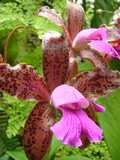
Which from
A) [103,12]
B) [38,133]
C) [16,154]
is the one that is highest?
[38,133]

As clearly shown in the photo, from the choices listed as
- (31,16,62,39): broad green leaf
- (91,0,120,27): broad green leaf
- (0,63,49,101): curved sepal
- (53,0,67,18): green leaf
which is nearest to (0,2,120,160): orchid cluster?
(0,63,49,101): curved sepal

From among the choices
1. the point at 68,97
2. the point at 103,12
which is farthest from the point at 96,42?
the point at 103,12

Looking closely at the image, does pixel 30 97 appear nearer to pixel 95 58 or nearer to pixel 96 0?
pixel 95 58

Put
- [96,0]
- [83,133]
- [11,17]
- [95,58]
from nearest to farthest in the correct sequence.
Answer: [83,133], [95,58], [11,17], [96,0]

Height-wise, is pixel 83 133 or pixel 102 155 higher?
pixel 83 133

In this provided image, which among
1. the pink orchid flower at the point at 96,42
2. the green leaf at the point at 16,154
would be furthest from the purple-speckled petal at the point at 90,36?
the green leaf at the point at 16,154

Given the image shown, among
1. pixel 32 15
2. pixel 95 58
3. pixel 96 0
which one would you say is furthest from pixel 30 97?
pixel 96 0

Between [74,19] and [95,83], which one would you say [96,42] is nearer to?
[95,83]
